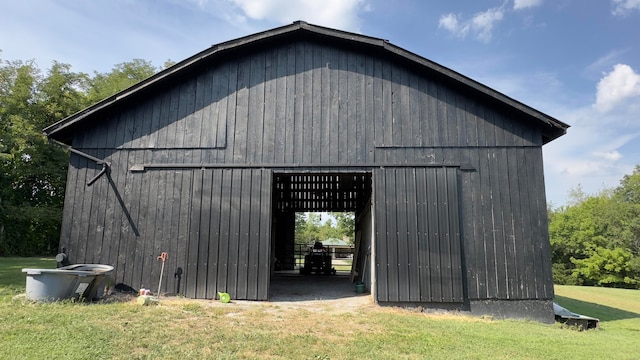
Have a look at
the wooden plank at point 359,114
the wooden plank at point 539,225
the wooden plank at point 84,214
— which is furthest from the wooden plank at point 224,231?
the wooden plank at point 539,225

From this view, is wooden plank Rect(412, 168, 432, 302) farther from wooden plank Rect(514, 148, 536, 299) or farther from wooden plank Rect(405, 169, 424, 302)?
wooden plank Rect(514, 148, 536, 299)

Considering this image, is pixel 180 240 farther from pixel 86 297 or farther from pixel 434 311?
pixel 434 311

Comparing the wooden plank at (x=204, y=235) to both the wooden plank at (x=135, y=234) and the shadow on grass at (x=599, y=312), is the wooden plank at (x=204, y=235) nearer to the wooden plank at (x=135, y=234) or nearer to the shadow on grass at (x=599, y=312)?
the wooden plank at (x=135, y=234)

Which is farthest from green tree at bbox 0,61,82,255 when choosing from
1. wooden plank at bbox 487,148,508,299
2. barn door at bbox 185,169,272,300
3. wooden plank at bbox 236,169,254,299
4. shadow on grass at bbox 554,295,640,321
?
shadow on grass at bbox 554,295,640,321

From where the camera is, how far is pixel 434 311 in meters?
8.19

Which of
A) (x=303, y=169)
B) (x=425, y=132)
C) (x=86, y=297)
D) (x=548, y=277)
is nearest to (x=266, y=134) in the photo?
(x=303, y=169)

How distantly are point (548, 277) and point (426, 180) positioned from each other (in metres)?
3.37

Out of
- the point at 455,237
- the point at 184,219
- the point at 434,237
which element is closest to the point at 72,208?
the point at 184,219

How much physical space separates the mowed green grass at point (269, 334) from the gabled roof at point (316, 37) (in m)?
4.11

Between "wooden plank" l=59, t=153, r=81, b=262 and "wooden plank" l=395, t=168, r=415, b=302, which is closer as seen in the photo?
"wooden plank" l=395, t=168, r=415, b=302

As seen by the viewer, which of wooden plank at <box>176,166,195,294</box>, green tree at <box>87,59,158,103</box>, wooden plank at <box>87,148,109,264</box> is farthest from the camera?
green tree at <box>87,59,158,103</box>

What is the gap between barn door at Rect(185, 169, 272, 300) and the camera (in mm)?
8406

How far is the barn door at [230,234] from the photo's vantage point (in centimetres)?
841

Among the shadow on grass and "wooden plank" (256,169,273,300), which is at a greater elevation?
"wooden plank" (256,169,273,300)
